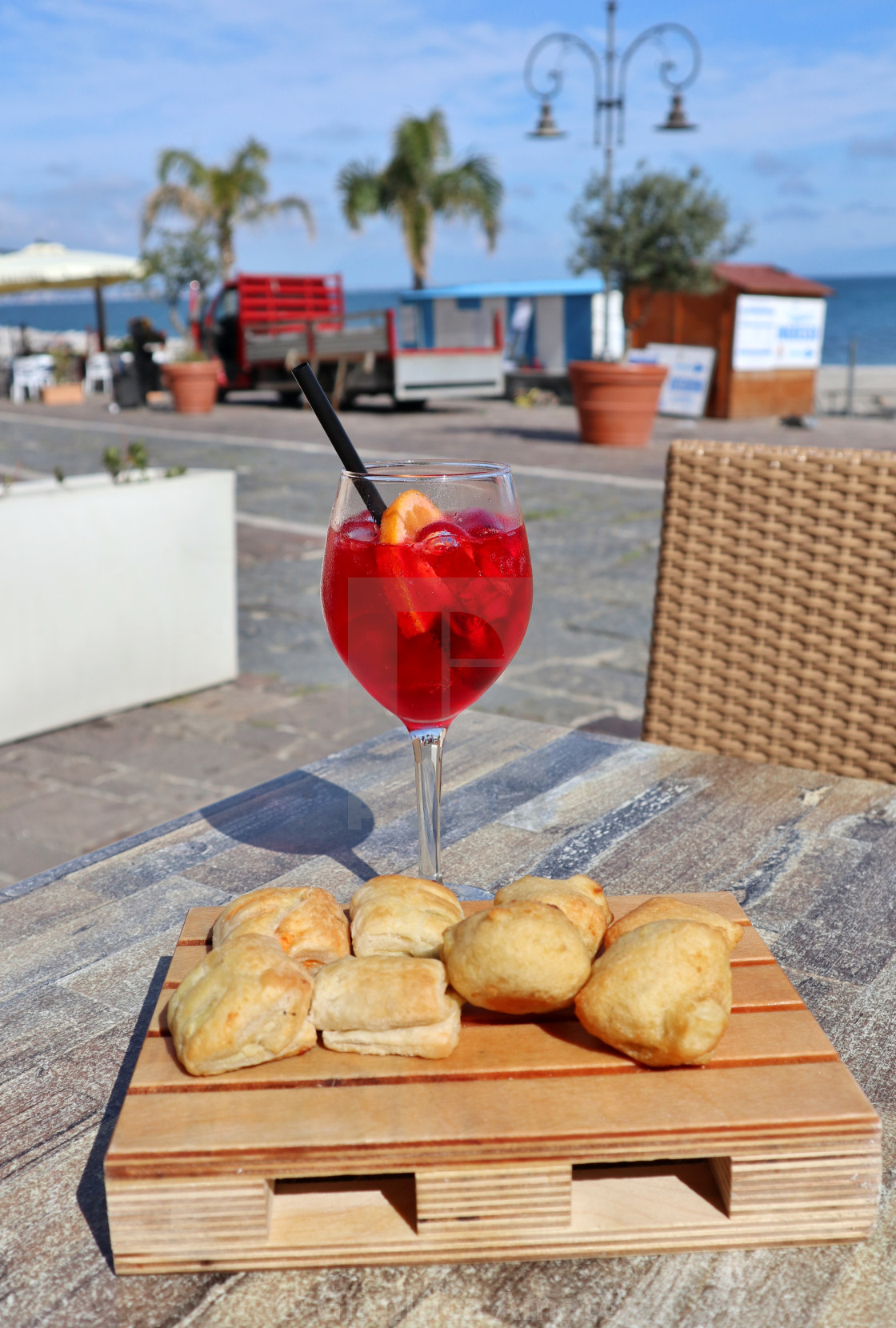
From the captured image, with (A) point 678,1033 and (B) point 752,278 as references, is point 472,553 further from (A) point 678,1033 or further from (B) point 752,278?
(B) point 752,278

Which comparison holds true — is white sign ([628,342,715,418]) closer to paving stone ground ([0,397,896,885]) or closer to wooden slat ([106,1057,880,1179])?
paving stone ground ([0,397,896,885])

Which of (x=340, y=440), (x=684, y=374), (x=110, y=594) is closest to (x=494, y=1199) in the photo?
(x=340, y=440)

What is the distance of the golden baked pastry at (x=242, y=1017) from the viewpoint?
62 centimetres

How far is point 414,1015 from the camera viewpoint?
25.1 inches

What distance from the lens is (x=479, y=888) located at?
40.1 inches

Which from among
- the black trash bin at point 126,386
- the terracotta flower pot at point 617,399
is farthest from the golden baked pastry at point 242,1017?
the black trash bin at point 126,386

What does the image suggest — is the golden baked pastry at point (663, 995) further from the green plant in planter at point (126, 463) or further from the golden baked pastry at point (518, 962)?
the green plant in planter at point (126, 463)

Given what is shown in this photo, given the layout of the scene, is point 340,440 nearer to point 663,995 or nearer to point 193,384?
point 663,995

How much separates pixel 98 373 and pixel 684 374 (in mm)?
11171

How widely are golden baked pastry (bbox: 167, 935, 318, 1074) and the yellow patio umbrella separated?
21296 mm

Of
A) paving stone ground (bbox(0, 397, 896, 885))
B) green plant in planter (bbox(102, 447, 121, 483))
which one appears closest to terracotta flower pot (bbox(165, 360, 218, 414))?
paving stone ground (bbox(0, 397, 896, 885))

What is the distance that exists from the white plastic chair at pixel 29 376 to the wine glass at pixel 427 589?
20.4 metres

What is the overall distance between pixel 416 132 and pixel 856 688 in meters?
25.8

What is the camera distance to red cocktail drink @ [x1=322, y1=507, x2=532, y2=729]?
86 cm
